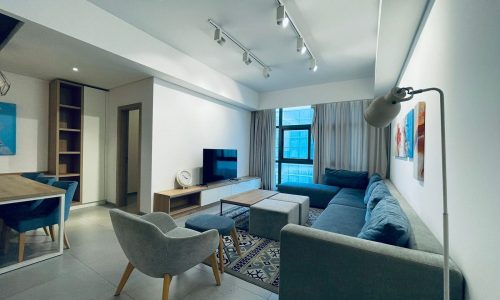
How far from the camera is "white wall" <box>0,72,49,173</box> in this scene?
3613 millimetres

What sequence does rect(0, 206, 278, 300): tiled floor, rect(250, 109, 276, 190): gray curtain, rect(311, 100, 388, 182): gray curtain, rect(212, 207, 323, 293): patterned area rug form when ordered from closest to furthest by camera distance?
rect(0, 206, 278, 300): tiled floor < rect(212, 207, 323, 293): patterned area rug < rect(311, 100, 388, 182): gray curtain < rect(250, 109, 276, 190): gray curtain

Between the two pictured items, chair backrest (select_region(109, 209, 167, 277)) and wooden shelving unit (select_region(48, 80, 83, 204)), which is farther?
wooden shelving unit (select_region(48, 80, 83, 204))

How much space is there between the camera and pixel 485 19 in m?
0.90

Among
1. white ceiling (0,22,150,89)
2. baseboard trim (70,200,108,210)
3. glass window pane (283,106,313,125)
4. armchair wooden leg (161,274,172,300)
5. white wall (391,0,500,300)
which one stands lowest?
baseboard trim (70,200,108,210)

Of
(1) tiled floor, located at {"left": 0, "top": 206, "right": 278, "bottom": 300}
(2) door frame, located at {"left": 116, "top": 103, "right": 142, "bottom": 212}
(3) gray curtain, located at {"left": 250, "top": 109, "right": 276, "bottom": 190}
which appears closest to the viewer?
(1) tiled floor, located at {"left": 0, "top": 206, "right": 278, "bottom": 300}

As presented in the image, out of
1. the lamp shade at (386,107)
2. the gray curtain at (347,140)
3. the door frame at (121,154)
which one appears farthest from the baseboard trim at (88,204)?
the lamp shade at (386,107)

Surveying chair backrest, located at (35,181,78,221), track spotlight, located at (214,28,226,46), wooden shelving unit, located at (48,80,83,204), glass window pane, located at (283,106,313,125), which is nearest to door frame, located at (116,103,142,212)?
wooden shelving unit, located at (48,80,83,204)

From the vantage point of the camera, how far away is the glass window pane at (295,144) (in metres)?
5.52

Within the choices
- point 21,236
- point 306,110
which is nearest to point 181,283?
point 21,236

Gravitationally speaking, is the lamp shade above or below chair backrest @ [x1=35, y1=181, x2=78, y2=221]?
above

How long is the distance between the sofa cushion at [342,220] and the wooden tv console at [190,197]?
2.26m

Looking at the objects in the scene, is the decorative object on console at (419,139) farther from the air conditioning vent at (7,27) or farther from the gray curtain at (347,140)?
the air conditioning vent at (7,27)

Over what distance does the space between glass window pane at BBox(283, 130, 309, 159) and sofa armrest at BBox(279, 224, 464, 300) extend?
420 cm

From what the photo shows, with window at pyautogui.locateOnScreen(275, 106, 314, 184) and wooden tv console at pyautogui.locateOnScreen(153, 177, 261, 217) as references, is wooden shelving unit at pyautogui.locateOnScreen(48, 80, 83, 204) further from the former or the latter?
window at pyautogui.locateOnScreen(275, 106, 314, 184)
